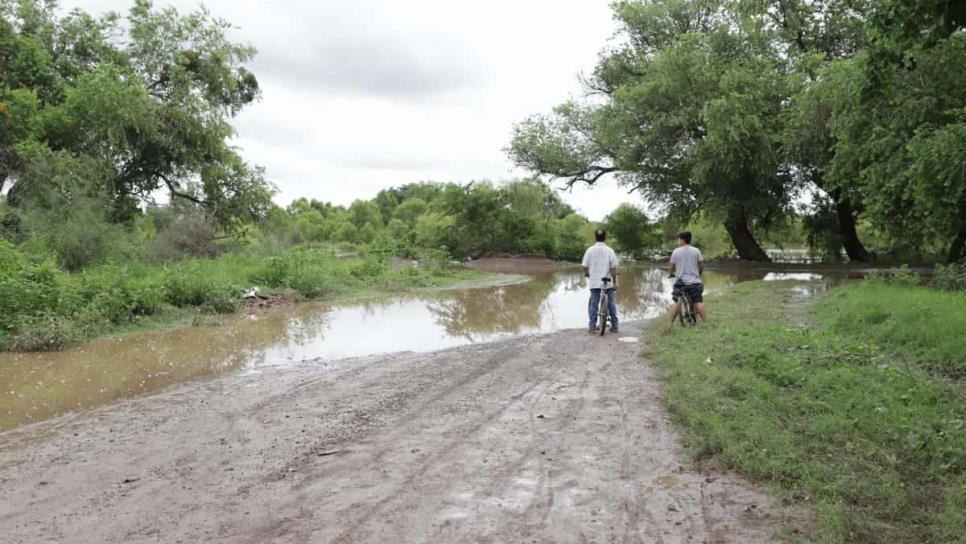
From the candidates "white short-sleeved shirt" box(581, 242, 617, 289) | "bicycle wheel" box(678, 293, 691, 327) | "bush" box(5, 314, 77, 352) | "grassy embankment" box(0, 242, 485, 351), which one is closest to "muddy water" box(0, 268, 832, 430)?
"bush" box(5, 314, 77, 352)

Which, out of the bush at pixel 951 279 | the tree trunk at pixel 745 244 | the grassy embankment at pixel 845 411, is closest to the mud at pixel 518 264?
the tree trunk at pixel 745 244

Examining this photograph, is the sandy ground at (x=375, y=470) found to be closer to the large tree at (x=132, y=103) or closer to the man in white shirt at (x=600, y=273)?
the man in white shirt at (x=600, y=273)

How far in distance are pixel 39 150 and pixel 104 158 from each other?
3.08m

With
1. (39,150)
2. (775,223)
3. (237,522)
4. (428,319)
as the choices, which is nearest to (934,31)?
(237,522)

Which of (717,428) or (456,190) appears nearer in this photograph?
(717,428)

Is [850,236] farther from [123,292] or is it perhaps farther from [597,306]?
[123,292]

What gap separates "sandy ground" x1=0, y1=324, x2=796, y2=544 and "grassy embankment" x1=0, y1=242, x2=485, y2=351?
13.5 feet

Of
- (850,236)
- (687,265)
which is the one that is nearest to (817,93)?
(687,265)

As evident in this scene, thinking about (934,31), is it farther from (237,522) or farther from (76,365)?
(76,365)

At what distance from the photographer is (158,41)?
2511 cm

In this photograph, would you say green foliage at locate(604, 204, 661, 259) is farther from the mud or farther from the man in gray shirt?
the man in gray shirt

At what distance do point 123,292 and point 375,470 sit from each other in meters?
10.0

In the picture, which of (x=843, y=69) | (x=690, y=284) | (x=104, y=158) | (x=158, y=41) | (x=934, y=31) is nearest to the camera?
(x=934, y=31)

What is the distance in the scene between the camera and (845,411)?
5840 mm
